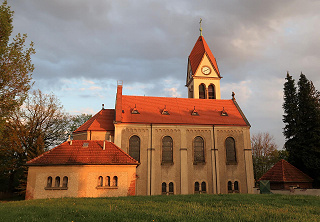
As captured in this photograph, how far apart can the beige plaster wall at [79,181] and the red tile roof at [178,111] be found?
8557mm

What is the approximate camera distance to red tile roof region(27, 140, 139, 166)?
21.5 meters

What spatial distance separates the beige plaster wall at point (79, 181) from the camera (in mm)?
20719

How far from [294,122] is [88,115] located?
36.2m

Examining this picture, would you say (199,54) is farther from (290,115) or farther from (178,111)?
(290,115)

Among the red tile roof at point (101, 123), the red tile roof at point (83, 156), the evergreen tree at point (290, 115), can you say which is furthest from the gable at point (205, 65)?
the red tile roof at point (83, 156)

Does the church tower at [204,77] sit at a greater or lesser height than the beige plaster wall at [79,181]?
greater

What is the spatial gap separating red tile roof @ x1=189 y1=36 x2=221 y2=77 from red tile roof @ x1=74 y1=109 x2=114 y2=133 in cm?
1608

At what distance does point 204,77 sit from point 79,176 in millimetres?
25362

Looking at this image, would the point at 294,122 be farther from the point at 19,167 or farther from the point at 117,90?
the point at 19,167

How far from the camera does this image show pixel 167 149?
29.3 metres

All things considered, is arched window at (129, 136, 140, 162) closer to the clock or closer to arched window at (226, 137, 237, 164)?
arched window at (226, 137, 237, 164)

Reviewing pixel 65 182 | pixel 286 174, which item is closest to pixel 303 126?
pixel 286 174

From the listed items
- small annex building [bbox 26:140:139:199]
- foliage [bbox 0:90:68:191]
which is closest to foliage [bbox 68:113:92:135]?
foliage [bbox 0:90:68:191]

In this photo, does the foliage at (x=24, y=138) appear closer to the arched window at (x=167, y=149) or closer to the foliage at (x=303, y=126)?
the arched window at (x=167, y=149)
